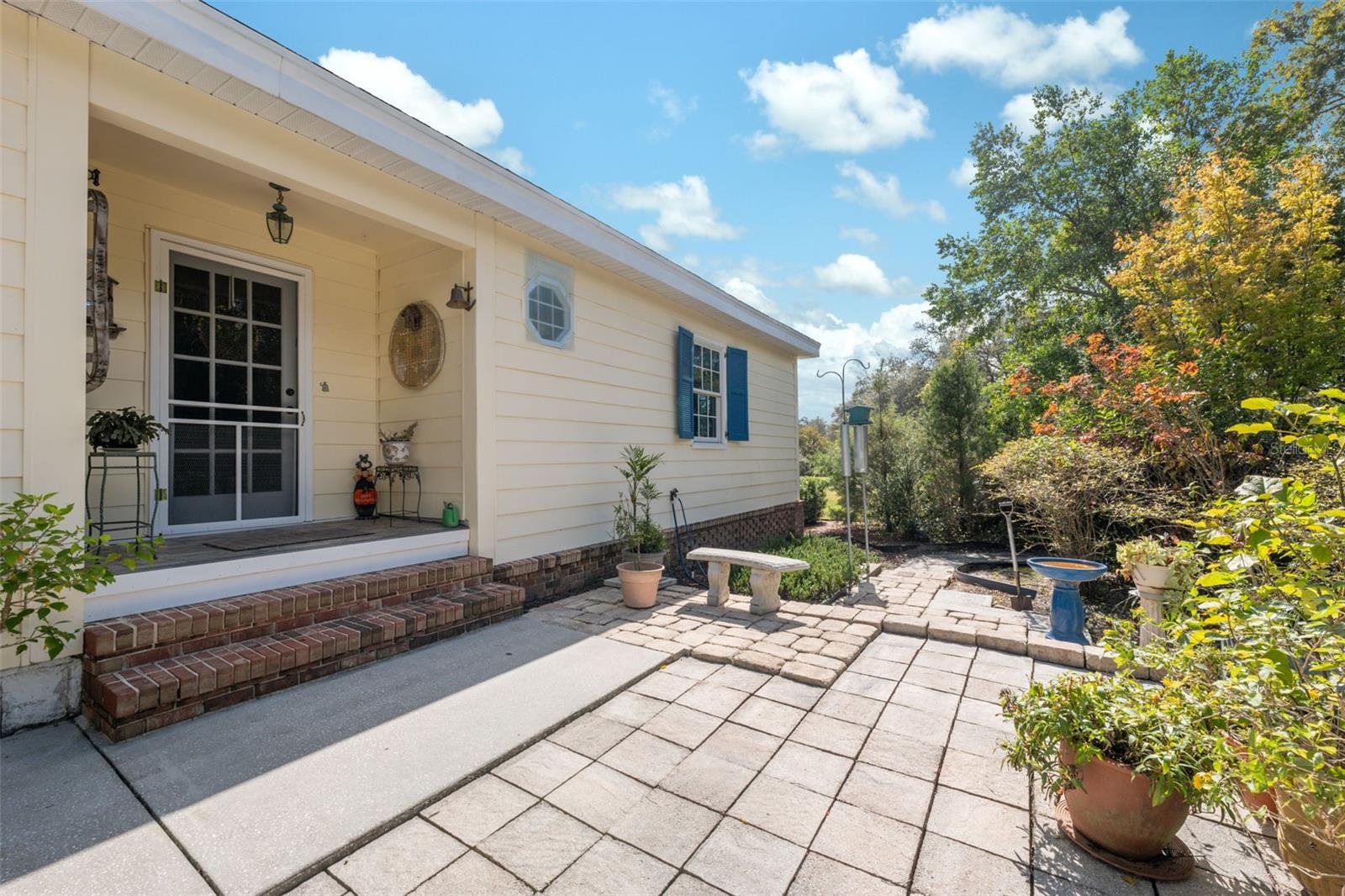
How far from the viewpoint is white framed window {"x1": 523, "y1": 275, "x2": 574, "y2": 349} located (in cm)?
448

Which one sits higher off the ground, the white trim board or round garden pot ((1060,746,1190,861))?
the white trim board

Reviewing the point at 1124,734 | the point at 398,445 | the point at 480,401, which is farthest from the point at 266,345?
the point at 1124,734

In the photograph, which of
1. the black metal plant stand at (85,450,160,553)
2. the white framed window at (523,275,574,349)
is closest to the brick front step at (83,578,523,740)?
the black metal plant stand at (85,450,160,553)

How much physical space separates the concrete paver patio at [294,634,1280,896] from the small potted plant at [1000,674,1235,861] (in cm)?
13

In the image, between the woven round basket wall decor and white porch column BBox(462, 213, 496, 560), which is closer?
white porch column BBox(462, 213, 496, 560)

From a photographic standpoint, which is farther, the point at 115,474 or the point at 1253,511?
the point at 115,474

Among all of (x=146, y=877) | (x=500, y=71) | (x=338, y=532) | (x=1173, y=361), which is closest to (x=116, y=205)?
(x=338, y=532)

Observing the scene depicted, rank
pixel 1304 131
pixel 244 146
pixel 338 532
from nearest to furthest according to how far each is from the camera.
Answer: pixel 244 146 < pixel 338 532 < pixel 1304 131

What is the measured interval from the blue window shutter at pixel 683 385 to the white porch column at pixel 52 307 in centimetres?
468

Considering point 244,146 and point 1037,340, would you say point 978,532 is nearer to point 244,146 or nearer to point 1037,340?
point 1037,340

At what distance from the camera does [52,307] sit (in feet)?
7.72

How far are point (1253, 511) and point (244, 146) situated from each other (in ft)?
14.8

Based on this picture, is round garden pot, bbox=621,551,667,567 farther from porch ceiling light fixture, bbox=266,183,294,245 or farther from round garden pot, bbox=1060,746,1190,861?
porch ceiling light fixture, bbox=266,183,294,245

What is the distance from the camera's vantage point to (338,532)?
3.93 metres
